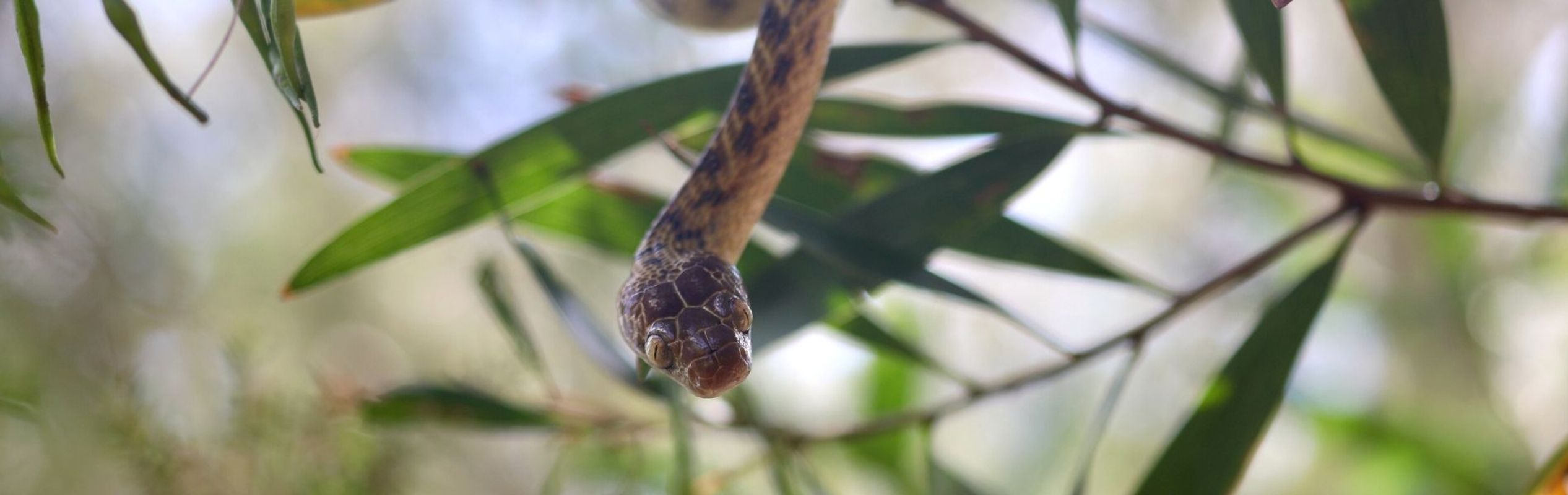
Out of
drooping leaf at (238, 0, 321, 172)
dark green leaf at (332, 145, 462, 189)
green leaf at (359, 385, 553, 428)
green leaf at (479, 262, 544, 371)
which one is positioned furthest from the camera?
green leaf at (359, 385, 553, 428)

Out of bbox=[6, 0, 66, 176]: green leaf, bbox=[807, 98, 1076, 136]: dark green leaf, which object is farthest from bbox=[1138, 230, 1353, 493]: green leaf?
bbox=[6, 0, 66, 176]: green leaf

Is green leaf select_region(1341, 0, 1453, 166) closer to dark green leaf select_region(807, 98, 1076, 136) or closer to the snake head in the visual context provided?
dark green leaf select_region(807, 98, 1076, 136)

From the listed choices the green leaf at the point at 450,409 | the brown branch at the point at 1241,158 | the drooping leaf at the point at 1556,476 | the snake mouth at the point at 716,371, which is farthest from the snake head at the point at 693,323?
the drooping leaf at the point at 1556,476

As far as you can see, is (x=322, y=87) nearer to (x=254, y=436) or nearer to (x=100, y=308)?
(x=100, y=308)

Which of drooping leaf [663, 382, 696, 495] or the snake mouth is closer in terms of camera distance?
the snake mouth

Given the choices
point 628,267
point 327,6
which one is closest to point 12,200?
point 327,6

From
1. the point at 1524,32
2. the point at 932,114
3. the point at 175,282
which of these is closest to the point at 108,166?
the point at 175,282

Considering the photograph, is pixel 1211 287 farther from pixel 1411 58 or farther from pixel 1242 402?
pixel 1411 58
